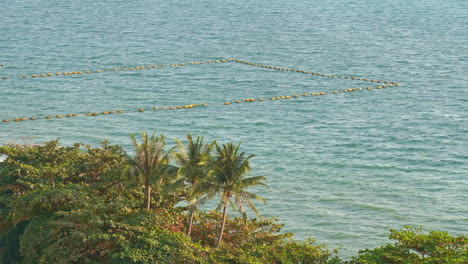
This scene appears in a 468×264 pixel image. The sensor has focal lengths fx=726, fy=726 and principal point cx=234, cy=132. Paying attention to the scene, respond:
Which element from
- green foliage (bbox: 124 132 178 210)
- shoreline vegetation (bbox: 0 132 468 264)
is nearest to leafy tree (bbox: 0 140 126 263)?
shoreline vegetation (bbox: 0 132 468 264)

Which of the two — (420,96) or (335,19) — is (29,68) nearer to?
(420,96)

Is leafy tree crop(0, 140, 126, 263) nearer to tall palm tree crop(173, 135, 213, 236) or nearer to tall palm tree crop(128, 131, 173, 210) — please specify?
tall palm tree crop(128, 131, 173, 210)

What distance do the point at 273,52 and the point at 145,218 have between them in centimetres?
8411

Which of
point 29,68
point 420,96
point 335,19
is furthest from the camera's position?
point 335,19

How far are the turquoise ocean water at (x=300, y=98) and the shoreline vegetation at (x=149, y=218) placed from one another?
472 inches

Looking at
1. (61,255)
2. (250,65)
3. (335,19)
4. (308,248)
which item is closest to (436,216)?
(308,248)

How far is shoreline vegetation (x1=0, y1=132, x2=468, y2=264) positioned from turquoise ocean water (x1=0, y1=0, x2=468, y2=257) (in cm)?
1198

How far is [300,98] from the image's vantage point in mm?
91125

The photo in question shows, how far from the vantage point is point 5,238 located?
1791 inches

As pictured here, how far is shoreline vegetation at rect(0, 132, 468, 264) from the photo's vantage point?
38.0 metres

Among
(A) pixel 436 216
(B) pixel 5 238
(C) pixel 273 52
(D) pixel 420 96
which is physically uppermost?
(C) pixel 273 52

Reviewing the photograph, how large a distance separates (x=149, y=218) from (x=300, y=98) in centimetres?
5306

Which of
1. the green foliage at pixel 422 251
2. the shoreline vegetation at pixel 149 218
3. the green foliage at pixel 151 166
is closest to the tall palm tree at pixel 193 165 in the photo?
the shoreline vegetation at pixel 149 218

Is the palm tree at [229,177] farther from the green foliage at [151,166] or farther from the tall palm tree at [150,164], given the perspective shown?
the tall palm tree at [150,164]
